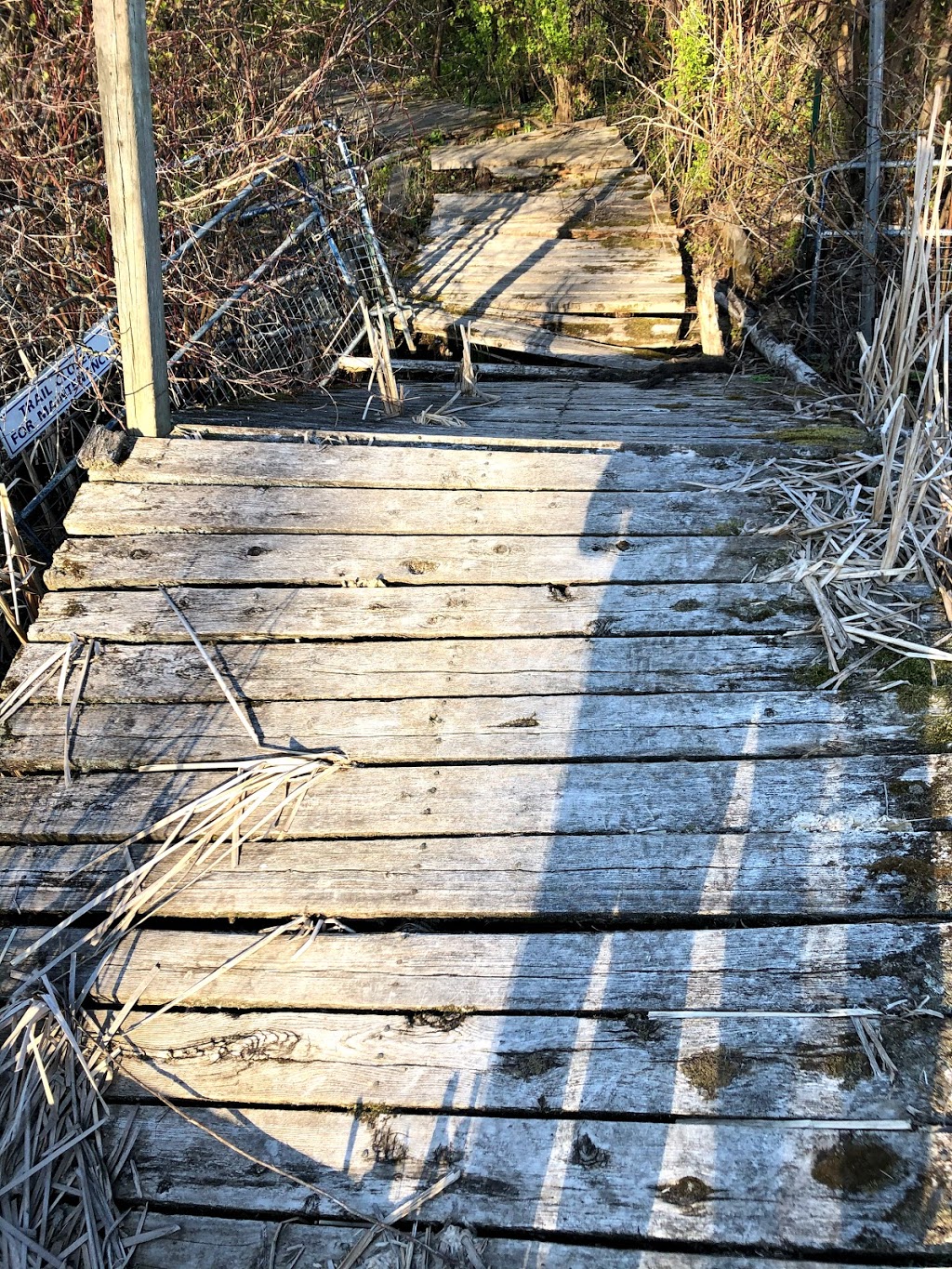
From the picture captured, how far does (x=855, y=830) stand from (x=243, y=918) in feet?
4.88

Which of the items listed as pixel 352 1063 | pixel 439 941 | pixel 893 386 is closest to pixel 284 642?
pixel 439 941

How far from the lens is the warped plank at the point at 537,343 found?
700 cm

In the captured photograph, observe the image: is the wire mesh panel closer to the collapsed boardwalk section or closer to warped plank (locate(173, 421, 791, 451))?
warped plank (locate(173, 421, 791, 451))

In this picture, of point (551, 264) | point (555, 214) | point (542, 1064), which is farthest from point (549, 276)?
point (542, 1064)

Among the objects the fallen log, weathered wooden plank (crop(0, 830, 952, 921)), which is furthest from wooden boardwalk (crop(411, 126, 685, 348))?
weathered wooden plank (crop(0, 830, 952, 921))

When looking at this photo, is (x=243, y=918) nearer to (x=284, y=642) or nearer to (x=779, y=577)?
(x=284, y=642)

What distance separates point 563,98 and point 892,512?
10.4 meters

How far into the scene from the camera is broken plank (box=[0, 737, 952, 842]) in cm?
252

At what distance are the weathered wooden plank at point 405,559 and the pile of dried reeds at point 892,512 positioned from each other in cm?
18

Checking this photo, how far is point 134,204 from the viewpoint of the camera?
3.78 m

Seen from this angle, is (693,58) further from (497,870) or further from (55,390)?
(497,870)

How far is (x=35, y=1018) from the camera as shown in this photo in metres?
2.24

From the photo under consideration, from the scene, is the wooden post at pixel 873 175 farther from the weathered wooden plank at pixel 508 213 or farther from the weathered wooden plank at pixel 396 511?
the weathered wooden plank at pixel 508 213

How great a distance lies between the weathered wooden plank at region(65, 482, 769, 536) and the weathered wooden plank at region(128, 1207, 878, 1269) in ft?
7.09
